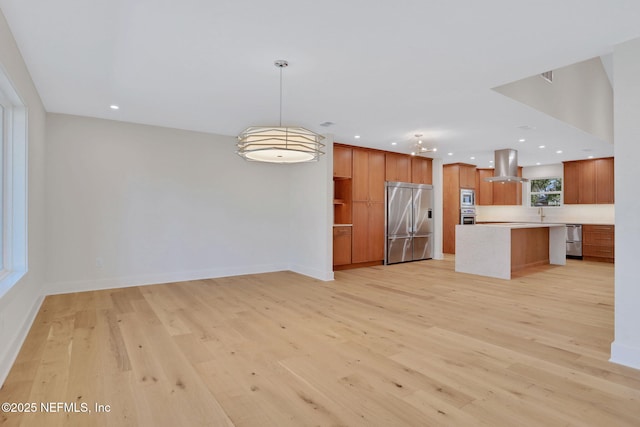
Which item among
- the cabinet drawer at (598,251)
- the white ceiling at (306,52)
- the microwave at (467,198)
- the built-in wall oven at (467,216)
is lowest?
the cabinet drawer at (598,251)

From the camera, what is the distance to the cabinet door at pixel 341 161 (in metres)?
6.63

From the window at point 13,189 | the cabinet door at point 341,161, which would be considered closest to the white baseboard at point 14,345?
the window at point 13,189

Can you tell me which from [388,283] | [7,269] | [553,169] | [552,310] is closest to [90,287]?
[7,269]

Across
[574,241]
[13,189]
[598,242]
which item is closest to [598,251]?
[598,242]

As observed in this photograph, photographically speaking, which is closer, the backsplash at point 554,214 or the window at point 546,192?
the backsplash at point 554,214

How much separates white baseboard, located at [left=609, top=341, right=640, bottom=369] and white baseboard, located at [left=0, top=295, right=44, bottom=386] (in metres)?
Result: 4.46

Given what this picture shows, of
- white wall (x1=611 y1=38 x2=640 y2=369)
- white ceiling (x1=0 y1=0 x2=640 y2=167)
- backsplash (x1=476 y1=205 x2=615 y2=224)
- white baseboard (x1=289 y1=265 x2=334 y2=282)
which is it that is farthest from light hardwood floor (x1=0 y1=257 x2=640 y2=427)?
backsplash (x1=476 y1=205 x2=615 y2=224)

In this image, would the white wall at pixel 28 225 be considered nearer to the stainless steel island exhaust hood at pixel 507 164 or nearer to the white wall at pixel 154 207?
the white wall at pixel 154 207

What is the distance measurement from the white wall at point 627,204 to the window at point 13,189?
5161 millimetres

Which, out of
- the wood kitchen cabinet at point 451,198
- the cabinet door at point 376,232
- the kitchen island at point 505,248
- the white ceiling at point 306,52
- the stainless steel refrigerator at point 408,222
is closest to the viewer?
the white ceiling at point 306,52

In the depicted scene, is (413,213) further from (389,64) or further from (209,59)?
(209,59)

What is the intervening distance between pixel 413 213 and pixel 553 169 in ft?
16.0

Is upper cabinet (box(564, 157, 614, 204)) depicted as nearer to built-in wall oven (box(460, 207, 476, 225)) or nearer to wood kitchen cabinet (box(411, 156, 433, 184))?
built-in wall oven (box(460, 207, 476, 225))

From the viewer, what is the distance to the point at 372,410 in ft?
6.55
